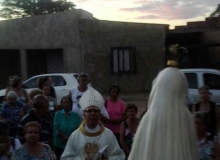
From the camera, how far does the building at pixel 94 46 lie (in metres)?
26.0

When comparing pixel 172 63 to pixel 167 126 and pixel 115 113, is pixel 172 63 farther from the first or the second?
pixel 115 113

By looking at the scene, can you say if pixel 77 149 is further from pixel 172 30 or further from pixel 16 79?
pixel 172 30

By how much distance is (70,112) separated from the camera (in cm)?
788

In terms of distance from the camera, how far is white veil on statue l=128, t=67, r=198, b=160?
2.96 metres

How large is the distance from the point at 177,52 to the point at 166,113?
455 millimetres

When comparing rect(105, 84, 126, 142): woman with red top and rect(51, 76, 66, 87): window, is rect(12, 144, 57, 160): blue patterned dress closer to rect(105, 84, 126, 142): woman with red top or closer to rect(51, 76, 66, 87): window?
rect(105, 84, 126, 142): woman with red top

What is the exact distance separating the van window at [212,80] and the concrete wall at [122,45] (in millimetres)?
11971

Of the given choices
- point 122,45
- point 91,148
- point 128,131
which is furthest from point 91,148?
point 122,45

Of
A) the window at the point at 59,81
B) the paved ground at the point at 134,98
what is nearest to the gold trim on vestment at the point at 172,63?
the window at the point at 59,81

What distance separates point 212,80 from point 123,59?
42.9 ft

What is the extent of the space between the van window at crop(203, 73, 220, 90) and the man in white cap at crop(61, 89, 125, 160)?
32.5 ft

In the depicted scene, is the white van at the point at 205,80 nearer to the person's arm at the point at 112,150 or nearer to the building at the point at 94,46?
the person's arm at the point at 112,150

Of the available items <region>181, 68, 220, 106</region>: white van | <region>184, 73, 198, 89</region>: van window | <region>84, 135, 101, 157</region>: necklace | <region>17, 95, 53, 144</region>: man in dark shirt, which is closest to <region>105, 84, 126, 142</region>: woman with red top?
<region>17, 95, 53, 144</region>: man in dark shirt

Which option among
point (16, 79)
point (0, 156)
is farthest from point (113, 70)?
point (0, 156)
